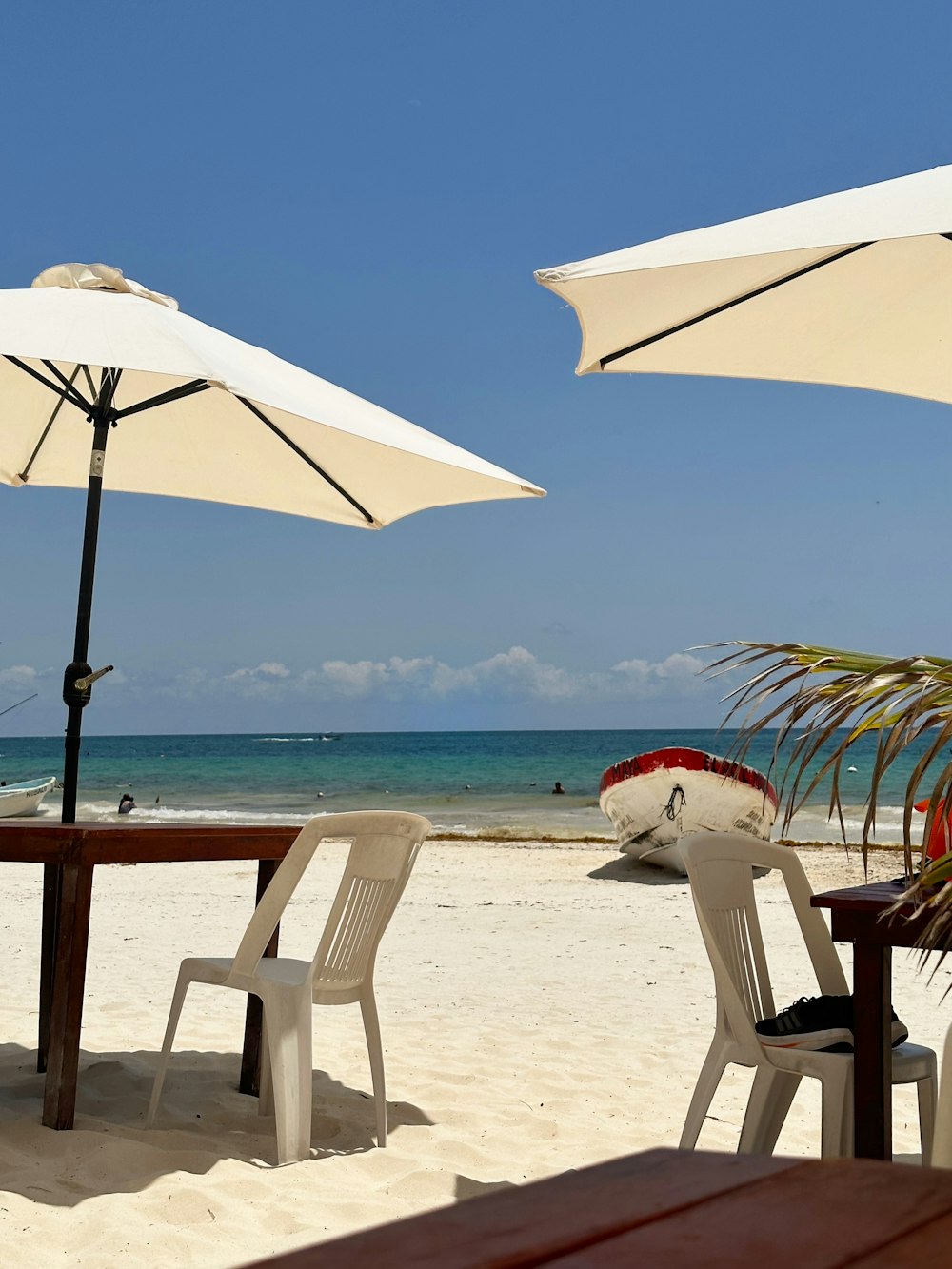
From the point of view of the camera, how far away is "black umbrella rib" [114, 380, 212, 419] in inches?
173

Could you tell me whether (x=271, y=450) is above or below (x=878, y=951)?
above

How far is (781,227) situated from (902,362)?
1.44 metres

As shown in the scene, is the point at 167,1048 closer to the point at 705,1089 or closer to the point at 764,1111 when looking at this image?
the point at 705,1089

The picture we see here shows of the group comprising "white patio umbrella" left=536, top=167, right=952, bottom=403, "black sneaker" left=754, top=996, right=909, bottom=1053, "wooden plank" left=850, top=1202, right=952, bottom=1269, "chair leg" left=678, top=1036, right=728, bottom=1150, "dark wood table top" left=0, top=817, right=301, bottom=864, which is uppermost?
"white patio umbrella" left=536, top=167, right=952, bottom=403

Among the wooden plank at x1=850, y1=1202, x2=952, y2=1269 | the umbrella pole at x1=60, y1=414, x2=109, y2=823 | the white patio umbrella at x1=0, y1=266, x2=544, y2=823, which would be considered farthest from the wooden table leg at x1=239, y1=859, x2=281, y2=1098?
the wooden plank at x1=850, y1=1202, x2=952, y2=1269

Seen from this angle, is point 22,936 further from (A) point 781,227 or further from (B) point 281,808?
(B) point 281,808

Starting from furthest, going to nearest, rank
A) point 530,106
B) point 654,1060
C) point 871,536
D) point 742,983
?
point 871,536 → point 530,106 → point 654,1060 → point 742,983

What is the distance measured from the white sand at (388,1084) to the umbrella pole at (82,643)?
1018 millimetres

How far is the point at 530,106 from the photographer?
59.1 feet

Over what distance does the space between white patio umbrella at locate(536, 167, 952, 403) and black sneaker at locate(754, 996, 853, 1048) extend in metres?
1.75

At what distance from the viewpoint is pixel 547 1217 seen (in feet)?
2.37

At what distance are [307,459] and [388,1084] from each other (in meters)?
2.54

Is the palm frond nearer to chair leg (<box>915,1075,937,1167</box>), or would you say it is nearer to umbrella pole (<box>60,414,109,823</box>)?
chair leg (<box>915,1075,937,1167</box>)

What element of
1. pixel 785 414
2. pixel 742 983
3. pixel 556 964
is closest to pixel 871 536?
pixel 785 414
